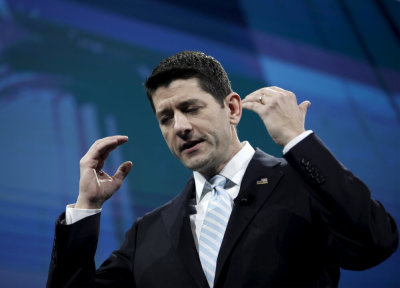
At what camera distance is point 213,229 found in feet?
5.16

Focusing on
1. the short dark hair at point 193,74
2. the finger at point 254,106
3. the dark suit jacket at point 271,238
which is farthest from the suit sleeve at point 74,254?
the finger at point 254,106

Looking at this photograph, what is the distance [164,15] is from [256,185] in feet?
A: 9.12

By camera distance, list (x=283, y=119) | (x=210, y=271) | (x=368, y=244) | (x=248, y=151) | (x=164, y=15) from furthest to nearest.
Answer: (x=164, y=15), (x=248, y=151), (x=210, y=271), (x=283, y=119), (x=368, y=244)

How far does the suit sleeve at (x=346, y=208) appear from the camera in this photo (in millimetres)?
1205

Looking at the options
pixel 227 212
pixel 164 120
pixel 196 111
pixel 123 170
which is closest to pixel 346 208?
pixel 227 212

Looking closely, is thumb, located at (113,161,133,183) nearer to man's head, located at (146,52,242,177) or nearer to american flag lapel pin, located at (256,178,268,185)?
man's head, located at (146,52,242,177)

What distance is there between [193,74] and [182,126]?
274 mm

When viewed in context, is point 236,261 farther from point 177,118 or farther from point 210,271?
point 177,118

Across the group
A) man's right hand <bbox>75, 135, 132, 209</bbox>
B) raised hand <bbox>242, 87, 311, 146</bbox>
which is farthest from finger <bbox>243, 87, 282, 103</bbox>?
man's right hand <bbox>75, 135, 132, 209</bbox>

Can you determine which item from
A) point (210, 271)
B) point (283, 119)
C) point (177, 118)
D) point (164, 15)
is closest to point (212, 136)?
point (177, 118)

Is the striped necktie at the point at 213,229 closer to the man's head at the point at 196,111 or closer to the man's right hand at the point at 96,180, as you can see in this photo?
the man's head at the point at 196,111

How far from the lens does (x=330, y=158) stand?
1.28m

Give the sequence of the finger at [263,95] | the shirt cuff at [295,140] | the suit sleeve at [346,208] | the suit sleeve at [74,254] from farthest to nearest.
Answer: the suit sleeve at [74,254] → the finger at [263,95] → the shirt cuff at [295,140] → the suit sleeve at [346,208]

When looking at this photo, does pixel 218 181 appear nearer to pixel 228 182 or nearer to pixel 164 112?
pixel 228 182
